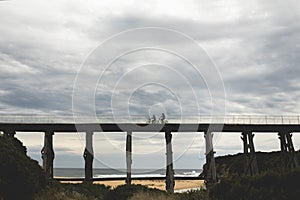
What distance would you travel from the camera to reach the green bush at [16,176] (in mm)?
15711

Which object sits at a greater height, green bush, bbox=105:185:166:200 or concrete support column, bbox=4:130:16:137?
concrete support column, bbox=4:130:16:137

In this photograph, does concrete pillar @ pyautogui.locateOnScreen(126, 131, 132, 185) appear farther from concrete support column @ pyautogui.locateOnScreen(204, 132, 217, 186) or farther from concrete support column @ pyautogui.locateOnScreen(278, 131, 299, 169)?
concrete support column @ pyautogui.locateOnScreen(278, 131, 299, 169)

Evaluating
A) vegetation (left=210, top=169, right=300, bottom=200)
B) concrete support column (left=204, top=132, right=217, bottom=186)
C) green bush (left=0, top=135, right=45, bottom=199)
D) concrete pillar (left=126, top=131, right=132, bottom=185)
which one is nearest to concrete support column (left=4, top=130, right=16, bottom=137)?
concrete pillar (left=126, top=131, right=132, bottom=185)

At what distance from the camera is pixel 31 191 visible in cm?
1675

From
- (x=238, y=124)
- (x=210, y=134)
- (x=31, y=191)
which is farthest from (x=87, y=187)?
(x=238, y=124)

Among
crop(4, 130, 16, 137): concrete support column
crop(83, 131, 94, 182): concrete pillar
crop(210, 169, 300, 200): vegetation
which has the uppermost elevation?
crop(4, 130, 16, 137): concrete support column

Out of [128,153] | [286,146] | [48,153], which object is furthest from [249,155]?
[48,153]

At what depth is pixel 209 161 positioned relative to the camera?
31.2 meters

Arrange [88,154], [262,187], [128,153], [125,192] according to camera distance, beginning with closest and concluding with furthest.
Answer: [262,187], [125,192], [88,154], [128,153]

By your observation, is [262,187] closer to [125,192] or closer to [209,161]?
[125,192]

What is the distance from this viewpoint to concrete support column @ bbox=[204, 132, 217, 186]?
3015cm

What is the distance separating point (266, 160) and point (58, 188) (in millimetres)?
36072

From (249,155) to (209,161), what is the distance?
393 cm

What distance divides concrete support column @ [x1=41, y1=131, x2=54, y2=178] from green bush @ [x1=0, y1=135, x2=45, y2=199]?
1105 cm
